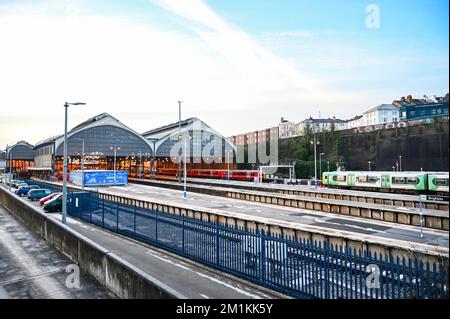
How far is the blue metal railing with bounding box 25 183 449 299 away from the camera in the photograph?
718 centimetres

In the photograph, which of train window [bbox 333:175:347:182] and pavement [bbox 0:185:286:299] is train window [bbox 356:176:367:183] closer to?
train window [bbox 333:175:347:182]

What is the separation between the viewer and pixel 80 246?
39.4 feet

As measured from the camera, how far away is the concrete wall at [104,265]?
7641 millimetres

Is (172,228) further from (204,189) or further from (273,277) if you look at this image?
(204,189)

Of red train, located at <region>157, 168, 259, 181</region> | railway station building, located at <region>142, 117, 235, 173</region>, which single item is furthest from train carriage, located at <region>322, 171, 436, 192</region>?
railway station building, located at <region>142, 117, 235, 173</region>

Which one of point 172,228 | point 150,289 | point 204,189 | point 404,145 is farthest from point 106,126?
point 150,289

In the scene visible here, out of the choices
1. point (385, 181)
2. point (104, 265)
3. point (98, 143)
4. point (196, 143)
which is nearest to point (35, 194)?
point (104, 265)

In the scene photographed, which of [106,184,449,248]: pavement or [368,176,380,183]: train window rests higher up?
[368,176,380,183]: train window

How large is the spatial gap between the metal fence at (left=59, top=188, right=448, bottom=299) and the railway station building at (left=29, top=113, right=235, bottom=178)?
6227 cm

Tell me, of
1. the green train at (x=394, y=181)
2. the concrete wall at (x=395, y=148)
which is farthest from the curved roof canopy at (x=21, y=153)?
the green train at (x=394, y=181)

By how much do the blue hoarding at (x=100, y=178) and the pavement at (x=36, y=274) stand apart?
38.0 m

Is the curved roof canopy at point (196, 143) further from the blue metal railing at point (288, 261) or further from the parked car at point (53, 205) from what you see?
the blue metal railing at point (288, 261)

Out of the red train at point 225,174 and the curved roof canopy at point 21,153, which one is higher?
the curved roof canopy at point 21,153

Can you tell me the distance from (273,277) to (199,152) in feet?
274
